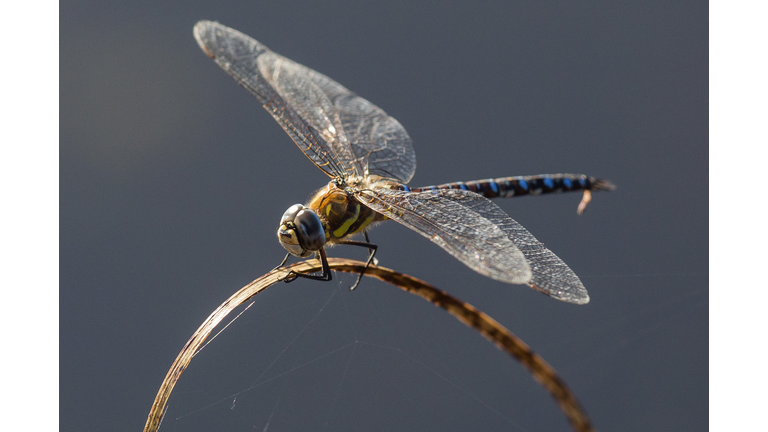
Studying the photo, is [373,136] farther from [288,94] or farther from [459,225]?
[459,225]

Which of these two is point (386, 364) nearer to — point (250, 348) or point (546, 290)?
point (250, 348)

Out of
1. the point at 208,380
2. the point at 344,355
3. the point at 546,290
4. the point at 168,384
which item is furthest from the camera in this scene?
the point at 208,380

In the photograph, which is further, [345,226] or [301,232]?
[345,226]

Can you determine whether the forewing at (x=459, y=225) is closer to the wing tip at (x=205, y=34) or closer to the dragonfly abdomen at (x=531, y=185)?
the dragonfly abdomen at (x=531, y=185)

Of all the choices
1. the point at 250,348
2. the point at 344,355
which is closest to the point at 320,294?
the point at 250,348

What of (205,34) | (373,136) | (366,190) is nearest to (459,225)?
(366,190)

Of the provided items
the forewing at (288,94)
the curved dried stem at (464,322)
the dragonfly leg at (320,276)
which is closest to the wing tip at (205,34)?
the forewing at (288,94)

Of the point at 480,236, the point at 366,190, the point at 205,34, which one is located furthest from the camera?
the point at 205,34
